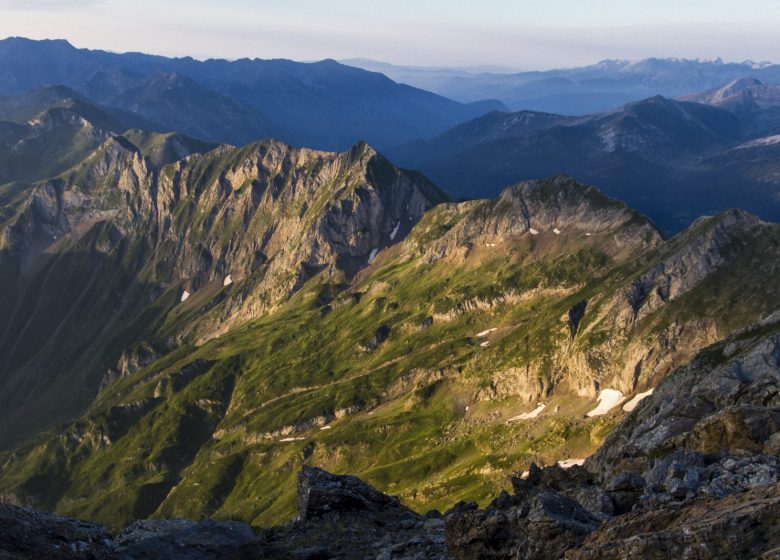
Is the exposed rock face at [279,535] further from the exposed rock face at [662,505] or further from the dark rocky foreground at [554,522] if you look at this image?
the exposed rock face at [662,505]

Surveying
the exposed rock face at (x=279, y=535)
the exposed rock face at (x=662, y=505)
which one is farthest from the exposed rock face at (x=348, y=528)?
the exposed rock face at (x=662, y=505)

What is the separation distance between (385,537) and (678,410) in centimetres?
4594

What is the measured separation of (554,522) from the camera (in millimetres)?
38250

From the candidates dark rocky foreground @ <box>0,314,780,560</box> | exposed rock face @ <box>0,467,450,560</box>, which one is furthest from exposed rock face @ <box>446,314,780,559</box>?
exposed rock face @ <box>0,467,450,560</box>

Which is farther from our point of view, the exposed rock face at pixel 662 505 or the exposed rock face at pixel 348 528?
the exposed rock face at pixel 348 528

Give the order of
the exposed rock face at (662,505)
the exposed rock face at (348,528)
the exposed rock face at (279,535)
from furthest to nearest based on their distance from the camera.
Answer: the exposed rock face at (348,528)
the exposed rock face at (279,535)
the exposed rock face at (662,505)

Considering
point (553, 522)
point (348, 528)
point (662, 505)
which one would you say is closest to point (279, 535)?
point (348, 528)

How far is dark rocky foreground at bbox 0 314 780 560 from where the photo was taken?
31094mm

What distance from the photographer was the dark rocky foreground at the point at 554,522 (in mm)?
31094

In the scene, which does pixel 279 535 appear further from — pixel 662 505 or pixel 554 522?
pixel 662 505

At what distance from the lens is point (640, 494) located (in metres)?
45.6

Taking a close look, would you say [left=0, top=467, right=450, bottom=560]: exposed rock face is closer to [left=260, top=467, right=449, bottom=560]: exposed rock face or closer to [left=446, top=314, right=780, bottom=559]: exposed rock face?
[left=260, top=467, right=449, bottom=560]: exposed rock face

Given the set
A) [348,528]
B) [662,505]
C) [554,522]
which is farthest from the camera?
[348,528]

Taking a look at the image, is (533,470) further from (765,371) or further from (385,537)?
(765,371)
